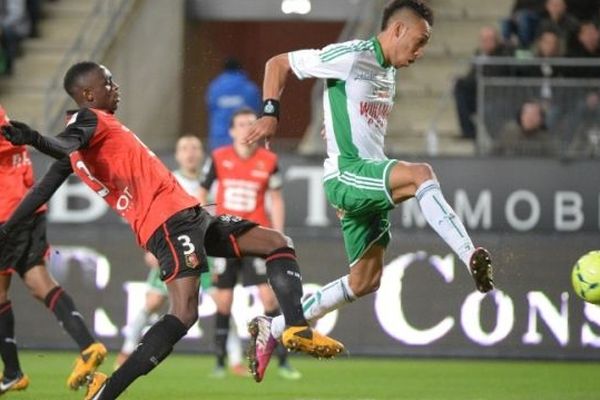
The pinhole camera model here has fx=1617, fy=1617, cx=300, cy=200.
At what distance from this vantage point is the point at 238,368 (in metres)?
13.5

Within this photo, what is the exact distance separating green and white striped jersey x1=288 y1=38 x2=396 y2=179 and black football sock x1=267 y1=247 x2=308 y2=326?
0.67m

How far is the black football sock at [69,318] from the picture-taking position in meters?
10.6

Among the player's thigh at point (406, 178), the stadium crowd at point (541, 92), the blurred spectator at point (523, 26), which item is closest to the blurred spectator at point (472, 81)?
the stadium crowd at point (541, 92)

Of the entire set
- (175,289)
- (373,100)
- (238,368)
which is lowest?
(238,368)

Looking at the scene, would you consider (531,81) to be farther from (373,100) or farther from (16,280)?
(373,100)

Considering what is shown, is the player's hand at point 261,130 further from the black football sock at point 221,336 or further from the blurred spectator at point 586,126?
the blurred spectator at point 586,126

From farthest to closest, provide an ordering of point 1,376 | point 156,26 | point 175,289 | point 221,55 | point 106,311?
point 221,55 → point 156,26 → point 106,311 → point 1,376 → point 175,289

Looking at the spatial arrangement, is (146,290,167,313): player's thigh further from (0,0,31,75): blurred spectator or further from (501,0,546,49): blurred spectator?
(0,0,31,75): blurred spectator

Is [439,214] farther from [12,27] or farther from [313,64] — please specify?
[12,27]

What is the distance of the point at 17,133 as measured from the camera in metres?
8.22

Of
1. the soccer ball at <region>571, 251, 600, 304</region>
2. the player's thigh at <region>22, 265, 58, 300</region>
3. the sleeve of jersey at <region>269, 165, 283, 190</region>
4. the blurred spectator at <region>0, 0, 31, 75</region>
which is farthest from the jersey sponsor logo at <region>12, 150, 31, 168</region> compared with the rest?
the blurred spectator at <region>0, 0, 31, 75</region>

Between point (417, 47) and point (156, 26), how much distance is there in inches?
435

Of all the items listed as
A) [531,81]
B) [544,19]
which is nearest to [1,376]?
[531,81]

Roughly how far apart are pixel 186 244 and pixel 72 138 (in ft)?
2.99
